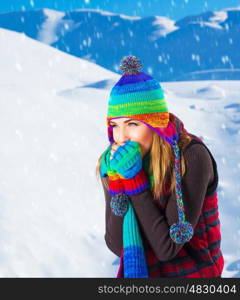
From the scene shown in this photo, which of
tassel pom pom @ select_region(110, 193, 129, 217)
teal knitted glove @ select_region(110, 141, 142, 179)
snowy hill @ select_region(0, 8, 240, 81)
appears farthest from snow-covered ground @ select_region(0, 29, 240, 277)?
snowy hill @ select_region(0, 8, 240, 81)

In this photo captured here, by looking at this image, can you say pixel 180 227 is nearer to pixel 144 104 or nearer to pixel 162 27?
pixel 144 104

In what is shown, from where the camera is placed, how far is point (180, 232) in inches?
62.9

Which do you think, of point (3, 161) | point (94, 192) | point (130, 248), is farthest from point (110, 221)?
point (3, 161)

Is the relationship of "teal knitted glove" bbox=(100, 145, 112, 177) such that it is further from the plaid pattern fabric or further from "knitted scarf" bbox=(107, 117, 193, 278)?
the plaid pattern fabric

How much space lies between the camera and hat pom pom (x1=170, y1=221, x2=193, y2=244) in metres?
1.60

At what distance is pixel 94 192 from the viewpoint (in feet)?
19.4

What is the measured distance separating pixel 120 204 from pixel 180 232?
1.00ft

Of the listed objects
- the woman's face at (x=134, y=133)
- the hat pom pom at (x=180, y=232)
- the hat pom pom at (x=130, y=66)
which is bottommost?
the hat pom pom at (x=180, y=232)

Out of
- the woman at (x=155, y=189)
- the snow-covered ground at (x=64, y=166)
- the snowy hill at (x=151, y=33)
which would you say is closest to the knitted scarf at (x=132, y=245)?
the woman at (x=155, y=189)

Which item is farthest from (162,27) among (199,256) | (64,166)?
(199,256)

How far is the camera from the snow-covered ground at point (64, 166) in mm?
4602

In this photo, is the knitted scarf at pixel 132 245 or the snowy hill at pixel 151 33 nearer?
the knitted scarf at pixel 132 245

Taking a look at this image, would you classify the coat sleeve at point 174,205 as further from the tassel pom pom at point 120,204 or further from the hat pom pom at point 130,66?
the hat pom pom at point 130,66

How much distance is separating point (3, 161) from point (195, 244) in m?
4.95
